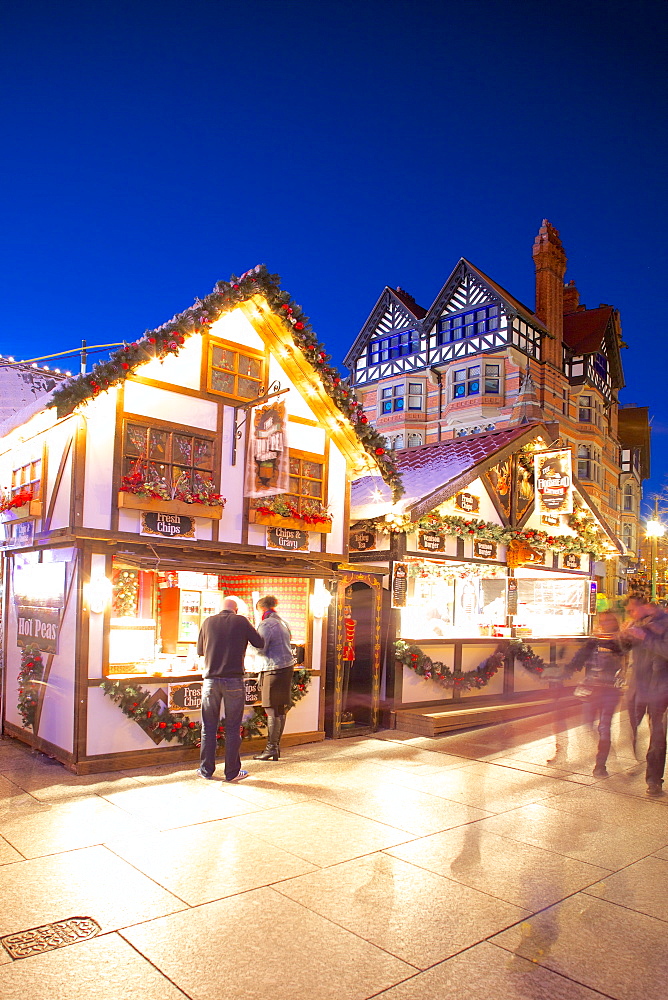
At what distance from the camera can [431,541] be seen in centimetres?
1334

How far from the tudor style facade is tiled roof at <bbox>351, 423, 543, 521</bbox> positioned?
18145mm

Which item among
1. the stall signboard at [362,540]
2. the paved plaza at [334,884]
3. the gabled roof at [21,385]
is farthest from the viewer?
the gabled roof at [21,385]

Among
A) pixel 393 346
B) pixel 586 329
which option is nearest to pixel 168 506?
pixel 393 346

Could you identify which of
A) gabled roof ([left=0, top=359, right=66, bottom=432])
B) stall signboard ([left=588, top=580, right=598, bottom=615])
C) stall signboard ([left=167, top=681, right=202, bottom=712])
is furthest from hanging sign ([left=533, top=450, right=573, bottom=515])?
gabled roof ([left=0, top=359, right=66, bottom=432])

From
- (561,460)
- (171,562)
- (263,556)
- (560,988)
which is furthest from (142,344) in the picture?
(561,460)

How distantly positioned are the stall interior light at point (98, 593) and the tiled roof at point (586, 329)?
1560 inches

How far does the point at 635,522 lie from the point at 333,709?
4647cm

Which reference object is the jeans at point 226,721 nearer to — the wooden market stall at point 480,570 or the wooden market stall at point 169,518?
the wooden market stall at point 169,518

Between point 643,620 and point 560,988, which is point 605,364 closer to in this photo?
point 643,620

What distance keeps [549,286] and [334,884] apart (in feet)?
131

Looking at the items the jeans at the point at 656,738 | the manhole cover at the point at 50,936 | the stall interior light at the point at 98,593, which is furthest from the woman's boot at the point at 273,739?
the manhole cover at the point at 50,936

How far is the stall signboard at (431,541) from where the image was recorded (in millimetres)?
13129

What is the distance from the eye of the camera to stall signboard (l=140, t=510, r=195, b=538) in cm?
923

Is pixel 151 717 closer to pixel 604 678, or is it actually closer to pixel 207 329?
pixel 207 329
